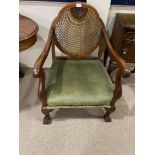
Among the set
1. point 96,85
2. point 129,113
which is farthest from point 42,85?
point 129,113

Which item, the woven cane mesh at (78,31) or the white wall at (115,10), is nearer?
the woven cane mesh at (78,31)

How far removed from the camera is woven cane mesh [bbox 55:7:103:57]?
188 centimetres

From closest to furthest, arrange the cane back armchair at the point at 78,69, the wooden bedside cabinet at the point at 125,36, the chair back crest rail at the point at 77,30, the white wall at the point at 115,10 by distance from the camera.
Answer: the cane back armchair at the point at 78,69 < the chair back crest rail at the point at 77,30 < the wooden bedside cabinet at the point at 125,36 < the white wall at the point at 115,10

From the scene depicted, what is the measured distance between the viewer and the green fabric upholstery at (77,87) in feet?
5.48

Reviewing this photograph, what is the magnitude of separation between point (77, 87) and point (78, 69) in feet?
0.81

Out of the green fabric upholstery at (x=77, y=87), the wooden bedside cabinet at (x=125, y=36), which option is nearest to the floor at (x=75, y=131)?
the green fabric upholstery at (x=77, y=87)

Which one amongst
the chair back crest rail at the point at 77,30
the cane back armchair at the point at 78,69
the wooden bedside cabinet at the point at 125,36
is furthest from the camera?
the wooden bedside cabinet at the point at 125,36

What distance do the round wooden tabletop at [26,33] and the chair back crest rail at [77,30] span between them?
0.18 m

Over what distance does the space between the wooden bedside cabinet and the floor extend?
47cm

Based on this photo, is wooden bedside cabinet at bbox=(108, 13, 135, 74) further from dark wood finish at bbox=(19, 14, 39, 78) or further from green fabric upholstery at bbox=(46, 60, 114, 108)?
dark wood finish at bbox=(19, 14, 39, 78)

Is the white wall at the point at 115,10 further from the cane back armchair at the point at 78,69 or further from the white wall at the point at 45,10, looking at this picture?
the cane back armchair at the point at 78,69

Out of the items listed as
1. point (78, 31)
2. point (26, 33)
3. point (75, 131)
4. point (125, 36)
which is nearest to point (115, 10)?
point (125, 36)

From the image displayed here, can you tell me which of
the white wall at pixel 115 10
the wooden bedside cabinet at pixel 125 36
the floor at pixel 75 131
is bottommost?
the floor at pixel 75 131

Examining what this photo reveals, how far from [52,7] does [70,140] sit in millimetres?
1177
